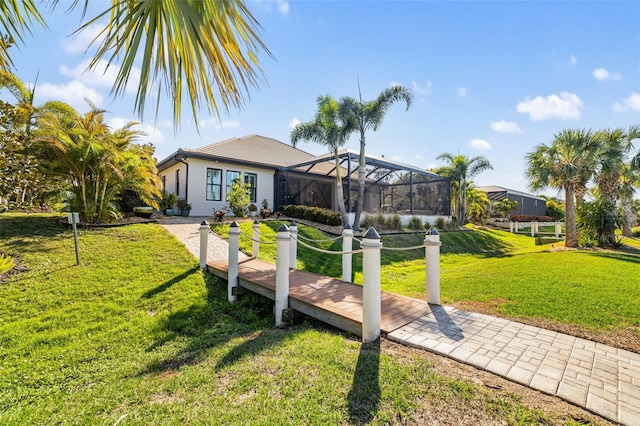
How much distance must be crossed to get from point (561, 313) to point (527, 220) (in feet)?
109

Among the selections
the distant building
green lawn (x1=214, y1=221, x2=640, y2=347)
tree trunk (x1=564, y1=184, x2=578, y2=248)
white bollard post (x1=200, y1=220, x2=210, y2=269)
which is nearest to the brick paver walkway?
green lawn (x1=214, y1=221, x2=640, y2=347)

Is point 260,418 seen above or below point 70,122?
below

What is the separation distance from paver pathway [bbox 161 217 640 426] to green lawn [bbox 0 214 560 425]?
0.39m

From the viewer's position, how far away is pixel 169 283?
5879mm

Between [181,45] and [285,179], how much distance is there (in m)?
15.6

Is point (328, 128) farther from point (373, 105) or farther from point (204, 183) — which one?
point (204, 183)

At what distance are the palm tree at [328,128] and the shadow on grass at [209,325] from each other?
905cm

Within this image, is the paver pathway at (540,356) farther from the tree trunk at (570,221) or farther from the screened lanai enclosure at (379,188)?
the screened lanai enclosure at (379,188)

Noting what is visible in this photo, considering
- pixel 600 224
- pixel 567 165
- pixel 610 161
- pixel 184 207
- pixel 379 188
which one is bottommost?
pixel 600 224

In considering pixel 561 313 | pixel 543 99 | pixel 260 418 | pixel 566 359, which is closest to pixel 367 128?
pixel 543 99

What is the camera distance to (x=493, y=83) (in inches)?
356

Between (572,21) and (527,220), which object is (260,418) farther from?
(527,220)

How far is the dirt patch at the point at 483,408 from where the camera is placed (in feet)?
6.40

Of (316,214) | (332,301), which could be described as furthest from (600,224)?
(332,301)
